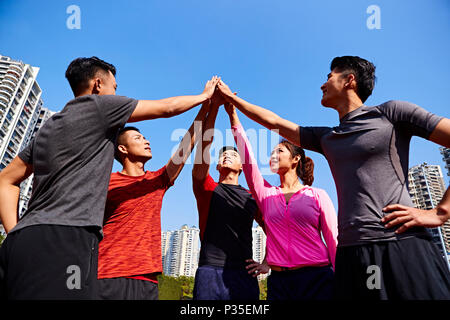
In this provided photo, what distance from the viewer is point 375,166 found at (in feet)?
7.55

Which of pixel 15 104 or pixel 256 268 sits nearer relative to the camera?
pixel 256 268

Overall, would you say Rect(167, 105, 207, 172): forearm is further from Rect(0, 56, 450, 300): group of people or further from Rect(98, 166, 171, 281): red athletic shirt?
Rect(98, 166, 171, 281): red athletic shirt

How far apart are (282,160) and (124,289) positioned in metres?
2.84

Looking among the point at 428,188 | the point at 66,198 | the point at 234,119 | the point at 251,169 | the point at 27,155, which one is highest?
the point at 428,188

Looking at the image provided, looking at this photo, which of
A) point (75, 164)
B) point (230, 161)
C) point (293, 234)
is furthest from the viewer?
→ point (230, 161)

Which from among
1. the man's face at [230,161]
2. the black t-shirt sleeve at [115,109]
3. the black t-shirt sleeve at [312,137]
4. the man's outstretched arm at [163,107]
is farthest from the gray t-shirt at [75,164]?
the man's face at [230,161]

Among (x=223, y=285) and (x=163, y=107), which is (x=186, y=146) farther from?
(x=223, y=285)

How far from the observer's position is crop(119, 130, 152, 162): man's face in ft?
13.3

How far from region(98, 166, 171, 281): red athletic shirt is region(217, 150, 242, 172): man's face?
Answer: 1.35 m

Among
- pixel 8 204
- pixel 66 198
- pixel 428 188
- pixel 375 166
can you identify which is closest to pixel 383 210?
pixel 375 166

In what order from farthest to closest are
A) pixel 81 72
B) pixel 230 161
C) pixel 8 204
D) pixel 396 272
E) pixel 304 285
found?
pixel 230 161, pixel 304 285, pixel 81 72, pixel 8 204, pixel 396 272

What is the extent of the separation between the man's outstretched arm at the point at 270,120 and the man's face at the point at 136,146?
4.77ft
